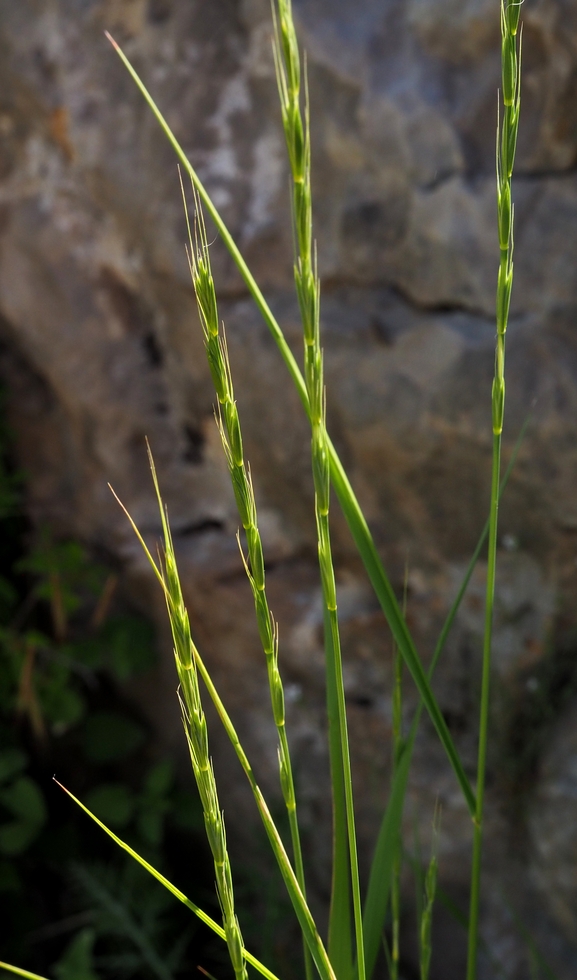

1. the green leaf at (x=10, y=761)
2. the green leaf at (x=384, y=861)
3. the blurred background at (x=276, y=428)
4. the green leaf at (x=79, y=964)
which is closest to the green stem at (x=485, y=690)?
the green leaf at (x=384, y=861)

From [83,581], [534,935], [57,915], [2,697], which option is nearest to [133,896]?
[57,915]

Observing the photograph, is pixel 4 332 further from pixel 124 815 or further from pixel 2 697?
pixel 124 815

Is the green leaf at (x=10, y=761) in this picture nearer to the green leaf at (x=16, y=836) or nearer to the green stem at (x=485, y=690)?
the green leaf at (x=16, y=836)

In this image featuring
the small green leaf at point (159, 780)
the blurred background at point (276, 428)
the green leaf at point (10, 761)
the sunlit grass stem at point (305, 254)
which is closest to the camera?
the sunlit grass stem at point (305, 254)

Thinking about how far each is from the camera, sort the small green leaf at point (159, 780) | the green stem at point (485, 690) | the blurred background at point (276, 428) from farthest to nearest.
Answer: the small green leaf at point (159, 780)
the blurred background at point (276, 428)
the green stem at point (485, 690)

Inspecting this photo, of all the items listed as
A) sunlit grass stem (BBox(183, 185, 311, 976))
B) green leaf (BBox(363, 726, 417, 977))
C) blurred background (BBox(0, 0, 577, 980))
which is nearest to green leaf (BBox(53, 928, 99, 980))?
blurred background (BBox(0, 0, 577, 980))

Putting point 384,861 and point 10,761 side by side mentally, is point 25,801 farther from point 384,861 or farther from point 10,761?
point 384,861

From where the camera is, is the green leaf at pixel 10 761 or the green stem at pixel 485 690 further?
the green leaf at pixel 10 761

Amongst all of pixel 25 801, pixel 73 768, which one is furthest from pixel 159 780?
pixel 73 768
